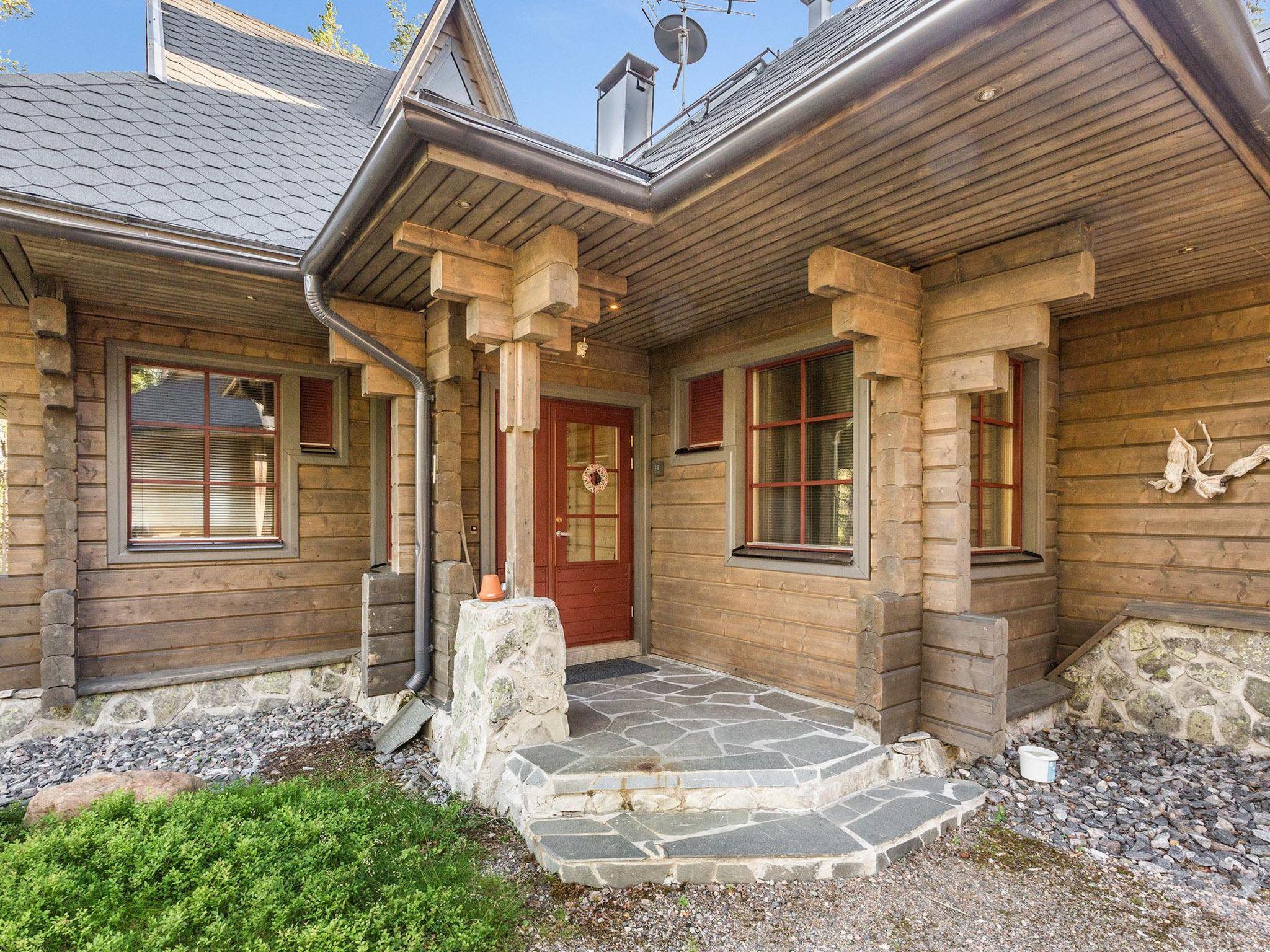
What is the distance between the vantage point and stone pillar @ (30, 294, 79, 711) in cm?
364

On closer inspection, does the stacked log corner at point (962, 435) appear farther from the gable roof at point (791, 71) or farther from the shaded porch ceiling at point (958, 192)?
the gable roof at point (791, 71)

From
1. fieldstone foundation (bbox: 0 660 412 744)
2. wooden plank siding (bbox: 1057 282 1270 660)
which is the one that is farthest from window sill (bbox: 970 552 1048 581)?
fieldstone foundation (bbox: 0 660 412 744)

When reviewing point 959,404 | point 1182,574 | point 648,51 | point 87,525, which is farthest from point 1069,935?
point 648,51

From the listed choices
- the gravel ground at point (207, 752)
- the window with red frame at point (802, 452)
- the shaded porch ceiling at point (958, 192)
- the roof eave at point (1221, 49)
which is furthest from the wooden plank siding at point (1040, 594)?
the gravel ground at point (207, 752)

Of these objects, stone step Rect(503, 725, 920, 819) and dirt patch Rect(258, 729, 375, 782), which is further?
dirt patch Rect(258, 729, 375, 782)

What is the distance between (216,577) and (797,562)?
11.8ft

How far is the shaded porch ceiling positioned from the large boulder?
250cm

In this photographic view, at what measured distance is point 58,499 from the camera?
3.75 meters

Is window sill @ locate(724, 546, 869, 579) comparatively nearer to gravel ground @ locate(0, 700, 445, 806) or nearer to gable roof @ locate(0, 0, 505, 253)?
gravel ground @ locate(0, 700, 445, 806)

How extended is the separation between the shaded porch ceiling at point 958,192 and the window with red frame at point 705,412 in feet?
3.10

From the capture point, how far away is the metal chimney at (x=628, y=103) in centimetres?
616

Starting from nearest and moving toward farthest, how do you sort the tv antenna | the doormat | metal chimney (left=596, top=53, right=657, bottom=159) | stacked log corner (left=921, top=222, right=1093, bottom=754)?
stacked log corner (left=921, top=222, right=1093, bottom=754), the doormat, the tv antenna, metal chimney (left=596, top=53, right=657, bottom=159)

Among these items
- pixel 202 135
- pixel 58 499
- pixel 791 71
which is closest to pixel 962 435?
pixel 791 71

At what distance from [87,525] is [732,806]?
12.8 ft
